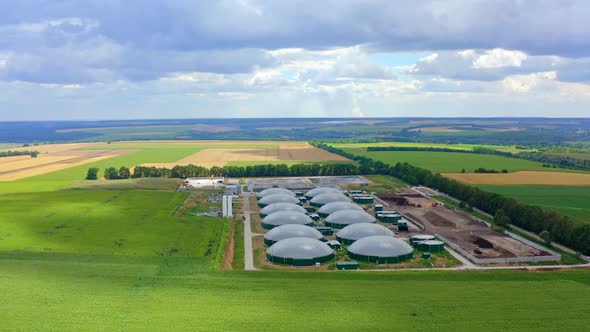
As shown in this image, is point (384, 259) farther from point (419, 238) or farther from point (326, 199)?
point (326, 199)

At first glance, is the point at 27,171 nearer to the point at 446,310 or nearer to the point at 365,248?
the point at 365,248

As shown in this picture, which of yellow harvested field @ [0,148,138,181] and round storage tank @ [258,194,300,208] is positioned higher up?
yellow harvested field @ [0,148,138,181]

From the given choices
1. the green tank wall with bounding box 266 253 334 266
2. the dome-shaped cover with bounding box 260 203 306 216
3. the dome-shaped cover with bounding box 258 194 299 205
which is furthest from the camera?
the dome-shaped cover with bounding box 258 194 299 205

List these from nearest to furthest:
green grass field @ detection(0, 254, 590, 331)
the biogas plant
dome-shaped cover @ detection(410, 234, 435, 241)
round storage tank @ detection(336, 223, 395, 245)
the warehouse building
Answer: green grass field @ detection(0, 254, 590, 331)
the biogas plant
dome-shaped cover @ detection(410, 234, 435, 241)
round storage tank @ detection(336, 223, 395, 245)
the warehouse building

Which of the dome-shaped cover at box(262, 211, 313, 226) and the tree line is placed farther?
the tree line

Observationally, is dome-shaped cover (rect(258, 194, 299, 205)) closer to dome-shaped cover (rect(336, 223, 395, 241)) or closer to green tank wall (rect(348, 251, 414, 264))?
dome-shaped cover (rect(336, 223, 395, 241))

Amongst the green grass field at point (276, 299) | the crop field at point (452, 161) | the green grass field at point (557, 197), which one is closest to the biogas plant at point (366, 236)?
the green grass field at point (276, 299)

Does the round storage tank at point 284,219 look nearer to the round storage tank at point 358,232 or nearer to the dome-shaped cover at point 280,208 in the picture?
the dome-shaped cover at point 280,208

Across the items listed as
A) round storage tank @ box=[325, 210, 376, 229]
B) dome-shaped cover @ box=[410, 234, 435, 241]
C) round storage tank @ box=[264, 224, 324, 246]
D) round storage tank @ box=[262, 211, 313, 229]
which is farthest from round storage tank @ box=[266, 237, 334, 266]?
round storage tank @ box=[325, 210, 376, 229]

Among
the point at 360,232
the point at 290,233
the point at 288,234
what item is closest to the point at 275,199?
the point at 290,233
